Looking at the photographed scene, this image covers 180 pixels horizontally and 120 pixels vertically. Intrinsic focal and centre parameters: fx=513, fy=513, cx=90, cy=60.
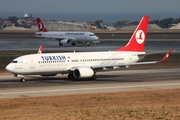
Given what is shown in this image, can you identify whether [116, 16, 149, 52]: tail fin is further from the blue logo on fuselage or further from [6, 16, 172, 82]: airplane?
the blue logo on fuselage

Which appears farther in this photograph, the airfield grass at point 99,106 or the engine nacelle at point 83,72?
the engine nacelle at point 83,72

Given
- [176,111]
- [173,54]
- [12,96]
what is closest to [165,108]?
[176,111]

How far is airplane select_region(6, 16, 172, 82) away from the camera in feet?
164

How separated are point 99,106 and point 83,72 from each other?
16.7 m

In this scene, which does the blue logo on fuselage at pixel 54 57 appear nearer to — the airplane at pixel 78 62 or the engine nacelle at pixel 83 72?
the airplane at pixel 78 62

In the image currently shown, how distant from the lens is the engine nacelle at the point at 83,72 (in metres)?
51.4

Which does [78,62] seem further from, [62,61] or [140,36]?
[140,36]

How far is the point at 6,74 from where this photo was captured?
194ft

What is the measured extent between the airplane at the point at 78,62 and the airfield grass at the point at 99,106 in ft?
34.3

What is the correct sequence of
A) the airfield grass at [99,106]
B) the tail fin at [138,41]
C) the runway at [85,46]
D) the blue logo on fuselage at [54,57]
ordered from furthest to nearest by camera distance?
the runway at [85,46]
the tail fin at [138,41]
the blue logo on fuselage at [54,57]
the airfield grass at [99,106]

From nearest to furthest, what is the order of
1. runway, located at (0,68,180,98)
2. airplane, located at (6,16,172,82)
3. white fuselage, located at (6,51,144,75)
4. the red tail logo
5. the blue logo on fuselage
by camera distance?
runway, located at (0,68,180,98)
white fuselage, located at (6,51,144,75)
airplane, located at (6,16,172,82)
the blue logo on fuselage
the red tail logo

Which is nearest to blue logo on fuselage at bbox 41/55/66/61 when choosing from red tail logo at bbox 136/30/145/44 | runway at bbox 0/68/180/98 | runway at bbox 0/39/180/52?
runway at bbox 0/68/180/98

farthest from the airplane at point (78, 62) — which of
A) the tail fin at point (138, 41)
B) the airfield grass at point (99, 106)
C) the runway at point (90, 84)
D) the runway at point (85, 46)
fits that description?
the runway at point (85, 46)

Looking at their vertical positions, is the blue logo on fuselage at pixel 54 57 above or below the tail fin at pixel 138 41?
below
